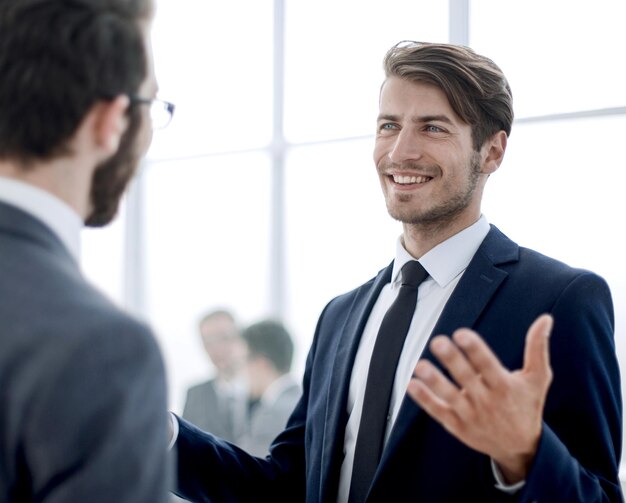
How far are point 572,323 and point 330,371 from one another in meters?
0.64

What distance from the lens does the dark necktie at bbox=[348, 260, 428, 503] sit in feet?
5.90

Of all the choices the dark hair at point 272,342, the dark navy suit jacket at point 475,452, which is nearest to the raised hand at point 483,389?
the dark navy suit jacket at point 475,452

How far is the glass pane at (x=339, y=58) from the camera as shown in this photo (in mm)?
6012

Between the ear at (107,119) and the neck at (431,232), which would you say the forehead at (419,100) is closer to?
the neck at (431,232)

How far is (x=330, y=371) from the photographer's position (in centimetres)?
206

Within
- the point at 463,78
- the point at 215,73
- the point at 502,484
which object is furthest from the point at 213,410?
the point at 502,484

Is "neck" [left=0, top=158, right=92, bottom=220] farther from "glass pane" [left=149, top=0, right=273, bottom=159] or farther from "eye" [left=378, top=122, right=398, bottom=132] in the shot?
"glass pane" [left=149, top=0, right=273, bottom=159]

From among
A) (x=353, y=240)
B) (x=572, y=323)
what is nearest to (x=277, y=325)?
(x=353, y=240)

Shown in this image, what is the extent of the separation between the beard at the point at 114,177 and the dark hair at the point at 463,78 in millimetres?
1144

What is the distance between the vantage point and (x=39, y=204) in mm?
1009

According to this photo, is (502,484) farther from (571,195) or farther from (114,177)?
(571,195)

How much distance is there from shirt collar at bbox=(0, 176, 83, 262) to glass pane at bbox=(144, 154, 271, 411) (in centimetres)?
556

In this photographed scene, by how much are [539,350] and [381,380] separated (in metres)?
0.67

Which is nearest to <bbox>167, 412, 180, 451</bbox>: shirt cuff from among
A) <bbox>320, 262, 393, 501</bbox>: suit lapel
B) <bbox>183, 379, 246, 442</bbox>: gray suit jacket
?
<bbox>320, 262, 393, 501</bbox>: suit lapel
